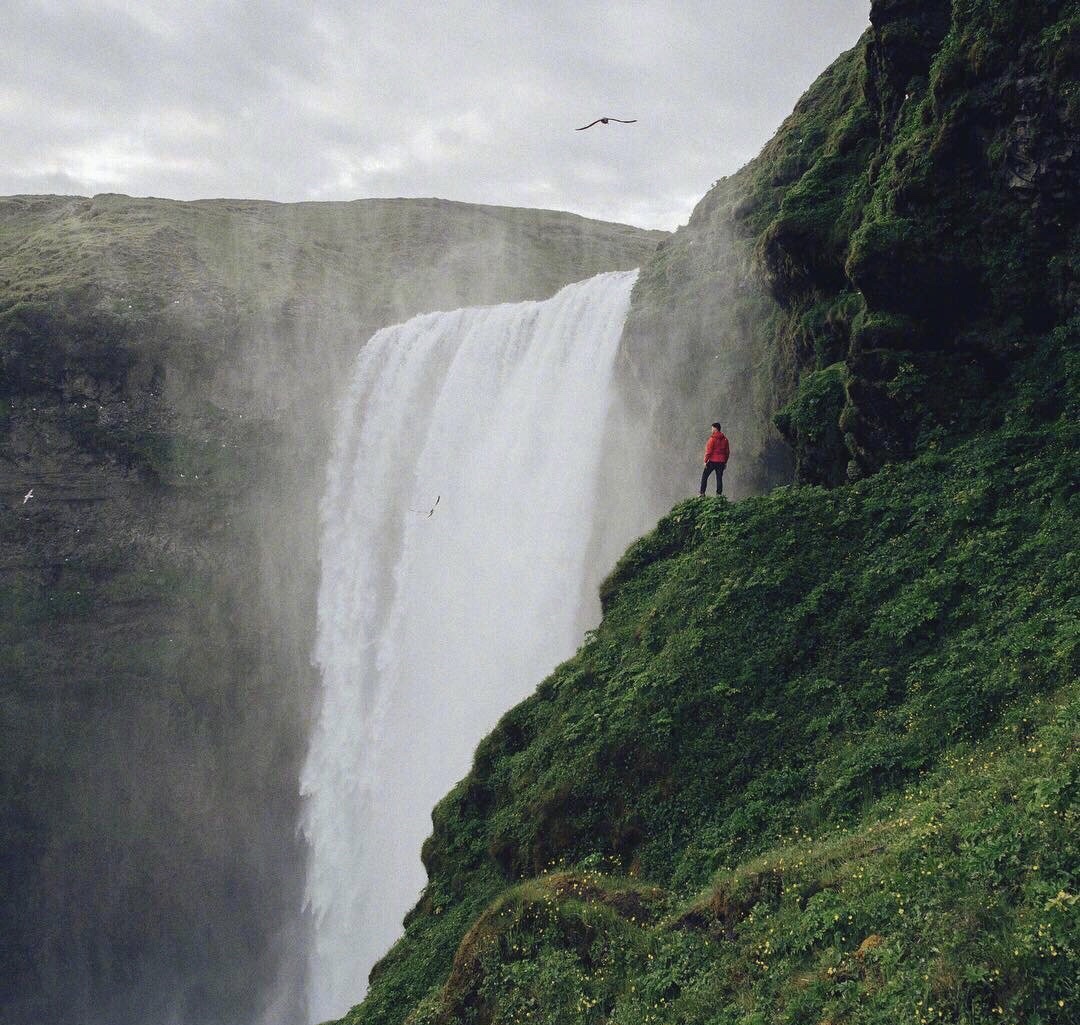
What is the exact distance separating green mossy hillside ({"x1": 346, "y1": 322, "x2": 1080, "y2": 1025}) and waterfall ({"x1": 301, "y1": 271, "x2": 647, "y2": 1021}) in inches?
351

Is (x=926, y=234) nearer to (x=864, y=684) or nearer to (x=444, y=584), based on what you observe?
(x=864, y=684)

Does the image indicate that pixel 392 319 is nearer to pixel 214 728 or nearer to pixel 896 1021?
pixel 214 728

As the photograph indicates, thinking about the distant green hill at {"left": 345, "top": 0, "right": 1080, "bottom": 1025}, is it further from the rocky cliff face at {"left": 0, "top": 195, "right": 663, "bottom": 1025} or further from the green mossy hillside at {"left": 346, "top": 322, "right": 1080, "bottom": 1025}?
the rocky cliff face at {"left": 0, "top": 195, "right": 663, "bottom": 1025}

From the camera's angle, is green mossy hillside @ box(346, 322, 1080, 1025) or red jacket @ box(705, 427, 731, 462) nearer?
green mossy hillside @ box(346, 322, 1080, 1025)

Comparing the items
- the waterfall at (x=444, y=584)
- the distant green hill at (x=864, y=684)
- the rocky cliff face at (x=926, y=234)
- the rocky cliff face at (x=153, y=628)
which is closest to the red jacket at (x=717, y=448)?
the distant green hill at (x=864, y=684)

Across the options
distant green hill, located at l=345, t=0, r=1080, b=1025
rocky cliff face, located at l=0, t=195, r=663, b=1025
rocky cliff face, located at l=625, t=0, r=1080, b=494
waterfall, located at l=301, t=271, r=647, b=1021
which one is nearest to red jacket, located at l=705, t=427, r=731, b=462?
distant green hill, located at l=345, t=0, r=1080, b=1025

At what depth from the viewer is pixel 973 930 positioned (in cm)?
598

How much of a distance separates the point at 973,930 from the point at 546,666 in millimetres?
16106

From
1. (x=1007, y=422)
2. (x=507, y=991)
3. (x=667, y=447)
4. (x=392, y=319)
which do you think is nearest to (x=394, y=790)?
(x=667, y=447)

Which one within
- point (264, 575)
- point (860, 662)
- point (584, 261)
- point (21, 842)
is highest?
point (584, 261)

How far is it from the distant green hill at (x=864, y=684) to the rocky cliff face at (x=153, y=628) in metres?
22.9

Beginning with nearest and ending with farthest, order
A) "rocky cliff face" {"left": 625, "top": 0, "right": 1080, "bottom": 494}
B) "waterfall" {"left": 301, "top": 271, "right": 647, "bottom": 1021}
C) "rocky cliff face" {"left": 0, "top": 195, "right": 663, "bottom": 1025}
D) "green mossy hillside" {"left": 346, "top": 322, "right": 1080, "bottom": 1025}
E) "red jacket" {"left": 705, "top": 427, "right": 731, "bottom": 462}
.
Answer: "green mossy hillside" {"left": 346, "top": 322, "right": 1080, "bottom": 1025} → "rocky cliff face" {"left": 625, "top": 0, "right": 1080, "bottom": 494} → "red jacket" {"left": 705, "top": 427, "right": 731, "bottom": 462} → "waterfall" {"left": 301, "top": 271, "right": 647, "bottom": 1021} → "rocky cliff face" {"left": 0, "top": 195, "right": 663, "bottom": 1025}

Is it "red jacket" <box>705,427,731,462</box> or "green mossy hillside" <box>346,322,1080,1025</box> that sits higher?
"red jacket" <box>705,427,731,462</box>

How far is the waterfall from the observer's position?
2320 centimetres
